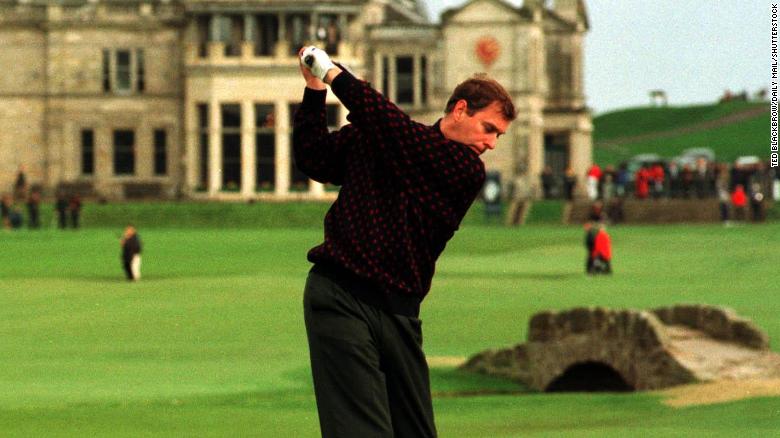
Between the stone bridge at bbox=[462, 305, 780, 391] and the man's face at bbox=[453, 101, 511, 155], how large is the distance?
13.4m

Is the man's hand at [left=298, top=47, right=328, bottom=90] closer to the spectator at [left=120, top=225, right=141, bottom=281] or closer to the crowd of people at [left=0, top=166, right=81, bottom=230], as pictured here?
the spectator at [left=120, top=225, right=141, bottom=281]

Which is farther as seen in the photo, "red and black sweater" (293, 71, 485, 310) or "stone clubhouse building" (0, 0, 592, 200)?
"stone clubhouse building" (0, 0, 592, 200)

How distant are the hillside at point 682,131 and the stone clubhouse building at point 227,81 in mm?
44655

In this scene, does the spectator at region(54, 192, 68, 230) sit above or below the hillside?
below

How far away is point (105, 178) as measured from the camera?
9569 cm

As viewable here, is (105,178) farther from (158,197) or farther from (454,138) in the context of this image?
(454,138)

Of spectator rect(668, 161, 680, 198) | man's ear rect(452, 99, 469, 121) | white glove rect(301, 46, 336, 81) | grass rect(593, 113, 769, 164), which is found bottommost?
spectator rect(668, 161, 680, 198)

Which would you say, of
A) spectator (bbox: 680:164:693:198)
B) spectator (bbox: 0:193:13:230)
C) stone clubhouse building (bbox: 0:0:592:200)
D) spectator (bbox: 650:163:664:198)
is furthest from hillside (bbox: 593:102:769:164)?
spectator (bbox: 0:193:13:230)

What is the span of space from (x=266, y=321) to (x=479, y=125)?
28476 mm

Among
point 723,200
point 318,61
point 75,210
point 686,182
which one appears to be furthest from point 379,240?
point 686,182

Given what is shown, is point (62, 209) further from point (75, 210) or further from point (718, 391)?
point (718, 391)

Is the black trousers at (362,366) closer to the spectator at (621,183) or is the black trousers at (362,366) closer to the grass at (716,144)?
the spectator at (621,183)

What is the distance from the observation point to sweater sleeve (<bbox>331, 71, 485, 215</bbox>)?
29.7ft

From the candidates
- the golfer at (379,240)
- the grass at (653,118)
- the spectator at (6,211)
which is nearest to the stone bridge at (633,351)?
the golfer at (379,240)
